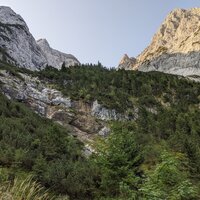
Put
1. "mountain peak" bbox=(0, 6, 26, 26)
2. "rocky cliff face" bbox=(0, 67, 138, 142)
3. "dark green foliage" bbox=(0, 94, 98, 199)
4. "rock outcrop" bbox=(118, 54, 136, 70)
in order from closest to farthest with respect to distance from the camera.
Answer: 1. "dark green foliage" bbox=(0, 94, 98, 199)
2. "rocky cliff face" bbox=(0, 67, 138, 142)
3. "mountain peak" bbox=(0, 6, 26, 26)
4. "rock outcrop" bbox=(118, 54, 136, 70)

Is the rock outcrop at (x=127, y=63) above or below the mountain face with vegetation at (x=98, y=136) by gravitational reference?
above

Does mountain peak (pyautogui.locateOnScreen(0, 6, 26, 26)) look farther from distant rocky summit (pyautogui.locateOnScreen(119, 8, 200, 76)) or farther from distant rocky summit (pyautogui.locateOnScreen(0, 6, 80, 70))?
distant rocky summit (pyautogui.locateOnScreen(119, 8, 200, 76))

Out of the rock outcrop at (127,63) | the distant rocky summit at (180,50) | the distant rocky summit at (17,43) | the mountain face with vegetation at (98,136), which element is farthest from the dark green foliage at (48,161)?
the rock outcrop at (127,63)

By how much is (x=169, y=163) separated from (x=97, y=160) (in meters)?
7.64

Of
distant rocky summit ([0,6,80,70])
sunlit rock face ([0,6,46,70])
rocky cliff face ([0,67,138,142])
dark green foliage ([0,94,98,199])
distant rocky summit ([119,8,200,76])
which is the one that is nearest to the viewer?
dark green foliage ([0,94,98,199])

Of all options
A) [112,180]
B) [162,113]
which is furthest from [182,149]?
[162,113]

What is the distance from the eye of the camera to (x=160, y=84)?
198 feet

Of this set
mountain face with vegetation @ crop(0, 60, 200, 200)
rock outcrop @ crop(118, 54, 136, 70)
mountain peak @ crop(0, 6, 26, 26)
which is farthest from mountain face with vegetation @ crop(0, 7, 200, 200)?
rock outcrop @ crop(118, 54, 136, 70)

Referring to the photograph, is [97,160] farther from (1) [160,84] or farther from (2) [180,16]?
(2) [180,16]

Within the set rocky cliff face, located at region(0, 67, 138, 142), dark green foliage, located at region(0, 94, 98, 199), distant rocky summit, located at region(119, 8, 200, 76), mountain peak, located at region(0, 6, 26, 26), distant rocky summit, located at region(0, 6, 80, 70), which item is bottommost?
A: dark green foliage, located at region(0, 94, 98, 199)

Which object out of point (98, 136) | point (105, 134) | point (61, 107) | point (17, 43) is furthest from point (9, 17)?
point (98, 136)

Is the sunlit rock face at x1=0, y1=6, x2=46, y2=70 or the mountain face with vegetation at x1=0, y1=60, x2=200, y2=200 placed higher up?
the sunlit rock face at x1=0, y1=6, x2=46, y2=70

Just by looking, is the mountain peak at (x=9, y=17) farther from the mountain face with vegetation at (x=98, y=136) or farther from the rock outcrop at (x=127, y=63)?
the rock outcrop at (x=127, y=63)

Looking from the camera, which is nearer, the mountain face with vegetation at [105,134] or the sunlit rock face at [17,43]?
the mountain face with vegetation at [105,134]
